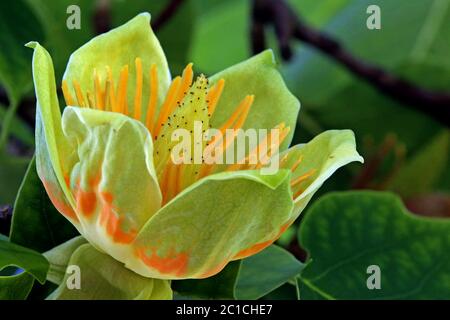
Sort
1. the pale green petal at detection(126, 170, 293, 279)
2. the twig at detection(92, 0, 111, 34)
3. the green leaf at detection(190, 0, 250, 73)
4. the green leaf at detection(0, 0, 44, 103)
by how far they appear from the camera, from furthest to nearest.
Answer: the green leaf at detection(190, 0, 250, 73) < the twig at detection(92, 0, 111, 34) < the green leaf at detection(0, 0, 44, 103) < the pale green petal at detection(126, 170, 293, 279)

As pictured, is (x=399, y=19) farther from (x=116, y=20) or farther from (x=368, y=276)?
(x=368, y=276)

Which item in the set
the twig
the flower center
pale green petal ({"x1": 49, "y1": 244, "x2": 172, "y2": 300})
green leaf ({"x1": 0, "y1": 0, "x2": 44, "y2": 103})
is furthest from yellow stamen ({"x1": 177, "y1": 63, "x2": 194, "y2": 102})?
the twig

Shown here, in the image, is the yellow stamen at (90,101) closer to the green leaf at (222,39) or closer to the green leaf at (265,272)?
the green leaf at (265,272)

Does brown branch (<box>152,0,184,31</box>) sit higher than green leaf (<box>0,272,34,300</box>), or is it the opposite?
green leaf (<box>0,272,34,300</box>)

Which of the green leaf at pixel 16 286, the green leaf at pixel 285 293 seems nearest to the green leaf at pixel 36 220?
the green leaf at pixel 16 286

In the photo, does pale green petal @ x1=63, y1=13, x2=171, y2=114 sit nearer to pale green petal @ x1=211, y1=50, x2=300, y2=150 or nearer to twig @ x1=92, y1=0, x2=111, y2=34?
pale green petal @ x1=211, y1=50, x2=300, y2=150

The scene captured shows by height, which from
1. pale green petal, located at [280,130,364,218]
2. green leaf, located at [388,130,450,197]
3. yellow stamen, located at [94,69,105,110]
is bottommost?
green leaf, located at [388,130,450,197]
